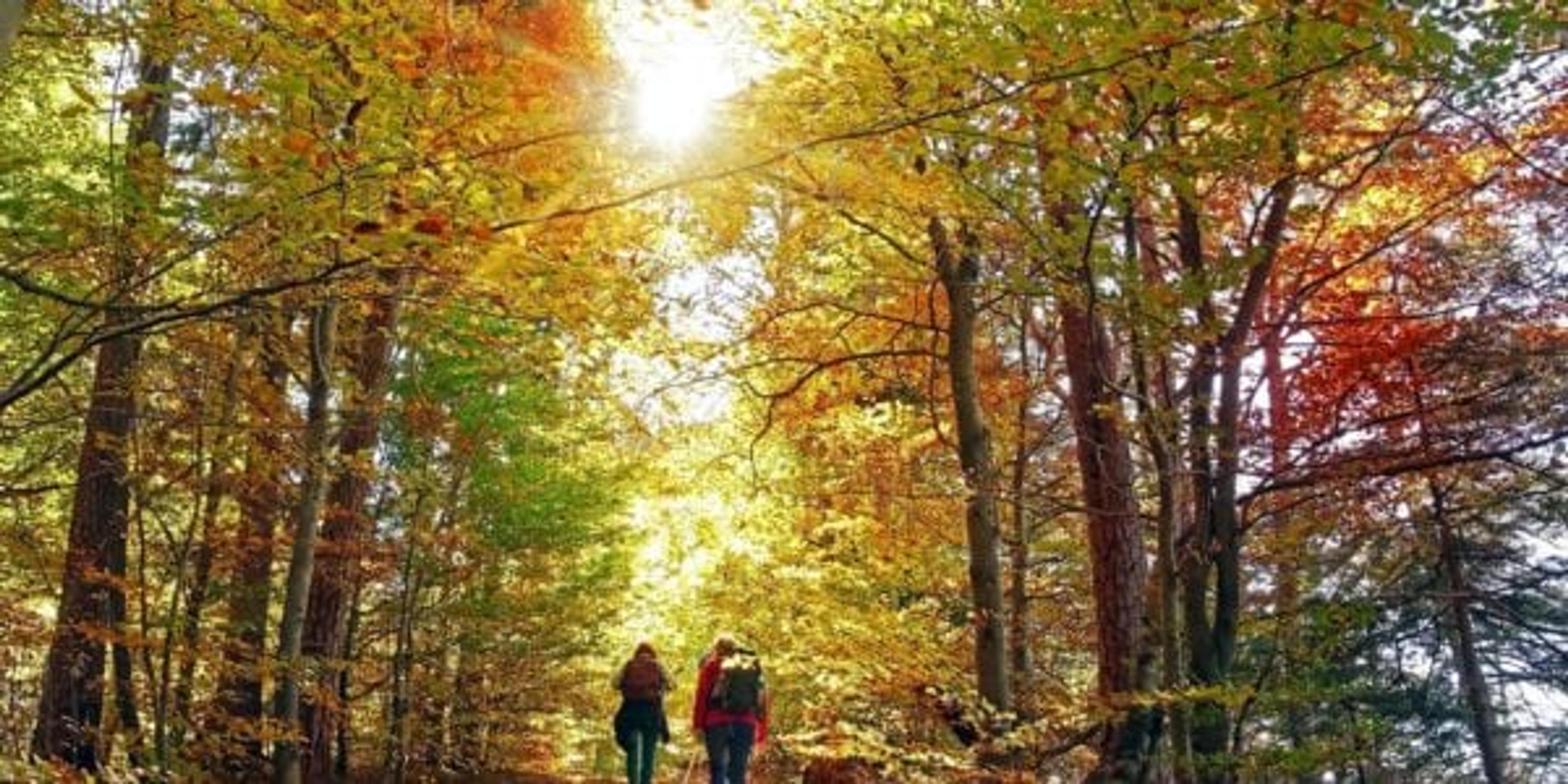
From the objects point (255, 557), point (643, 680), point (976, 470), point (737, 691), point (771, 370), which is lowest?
point (737, 691)

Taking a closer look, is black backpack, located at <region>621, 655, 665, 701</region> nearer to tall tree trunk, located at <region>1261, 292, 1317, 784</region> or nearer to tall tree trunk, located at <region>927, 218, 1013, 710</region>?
tall tree trunk, located at <region>927, 218, 1013, 710</region>

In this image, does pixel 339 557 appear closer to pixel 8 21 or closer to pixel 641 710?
pixel 641 710

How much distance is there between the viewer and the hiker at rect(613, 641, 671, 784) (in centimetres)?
970

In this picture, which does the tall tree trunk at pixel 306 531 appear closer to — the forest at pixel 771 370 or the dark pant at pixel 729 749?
the forest at pixel 771 370

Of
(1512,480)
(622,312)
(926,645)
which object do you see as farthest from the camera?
(1512,480)

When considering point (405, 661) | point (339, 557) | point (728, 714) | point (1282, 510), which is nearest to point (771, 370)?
point (728, 714)

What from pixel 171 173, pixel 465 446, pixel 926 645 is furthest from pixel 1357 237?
pixel 171 173

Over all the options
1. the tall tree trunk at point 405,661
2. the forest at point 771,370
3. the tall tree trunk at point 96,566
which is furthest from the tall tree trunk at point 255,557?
the tall tree trunk at point 405,661

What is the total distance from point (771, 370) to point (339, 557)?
4.19m

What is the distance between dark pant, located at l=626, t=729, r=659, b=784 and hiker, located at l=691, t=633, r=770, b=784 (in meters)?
0.66

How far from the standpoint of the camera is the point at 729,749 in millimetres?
9328

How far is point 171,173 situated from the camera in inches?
177

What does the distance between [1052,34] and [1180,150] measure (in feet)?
2.65

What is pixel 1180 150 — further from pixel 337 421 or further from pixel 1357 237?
pixel 1357 237
